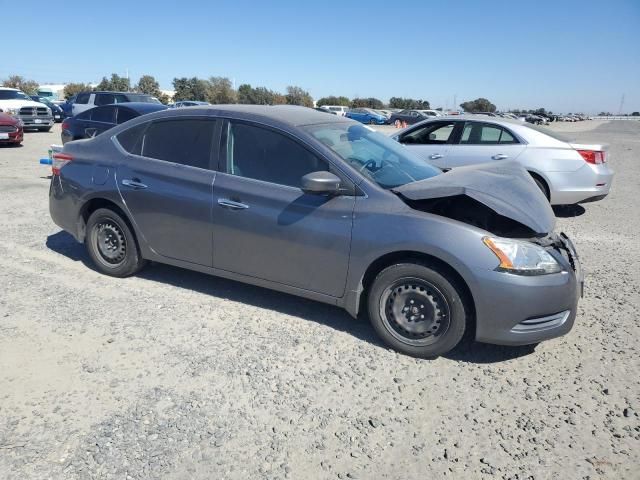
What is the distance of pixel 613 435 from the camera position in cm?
281

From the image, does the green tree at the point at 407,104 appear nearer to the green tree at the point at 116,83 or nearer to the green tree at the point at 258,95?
the green tree at the point at 258,95

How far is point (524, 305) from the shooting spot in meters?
3.26

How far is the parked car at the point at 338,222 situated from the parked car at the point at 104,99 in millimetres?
13735

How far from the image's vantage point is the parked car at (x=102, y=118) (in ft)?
34.8

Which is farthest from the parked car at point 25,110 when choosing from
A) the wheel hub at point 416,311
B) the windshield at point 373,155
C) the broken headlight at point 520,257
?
the broken headlight at point 520,257

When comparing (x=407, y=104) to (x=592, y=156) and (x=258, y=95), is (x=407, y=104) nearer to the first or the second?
(x=258, y=95)

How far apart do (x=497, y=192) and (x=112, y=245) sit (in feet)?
11.8

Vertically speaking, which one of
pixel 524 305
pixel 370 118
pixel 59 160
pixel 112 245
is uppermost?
pixel 370 118

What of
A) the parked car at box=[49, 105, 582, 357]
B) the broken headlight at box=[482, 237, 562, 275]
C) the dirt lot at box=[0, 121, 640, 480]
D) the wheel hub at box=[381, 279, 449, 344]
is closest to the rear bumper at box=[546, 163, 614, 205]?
the dirt lot at box=[0, 121, 640, 480]

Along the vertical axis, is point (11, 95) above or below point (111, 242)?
above

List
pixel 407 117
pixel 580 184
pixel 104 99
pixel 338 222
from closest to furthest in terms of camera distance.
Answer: pixel 338 222 → pixel 580 184 → pixel 104 99 → pixel 407 117

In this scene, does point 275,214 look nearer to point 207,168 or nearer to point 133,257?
point 207,168

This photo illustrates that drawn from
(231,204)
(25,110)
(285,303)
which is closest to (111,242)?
(231,204)

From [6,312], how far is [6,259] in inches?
60.1
